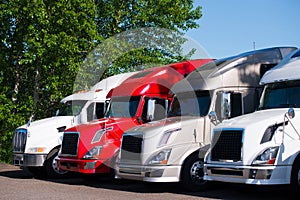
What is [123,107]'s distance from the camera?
14.8 m

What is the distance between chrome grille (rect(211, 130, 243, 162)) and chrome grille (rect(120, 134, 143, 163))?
2.11 metres

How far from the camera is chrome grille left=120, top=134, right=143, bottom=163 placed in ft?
40.5

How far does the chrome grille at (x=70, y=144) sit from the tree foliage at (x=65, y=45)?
9.36 m

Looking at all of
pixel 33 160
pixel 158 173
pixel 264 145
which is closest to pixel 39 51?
pixel 33 160

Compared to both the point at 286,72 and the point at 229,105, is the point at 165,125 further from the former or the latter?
the point at 286,72

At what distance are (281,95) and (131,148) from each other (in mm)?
3821

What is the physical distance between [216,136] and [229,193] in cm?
175

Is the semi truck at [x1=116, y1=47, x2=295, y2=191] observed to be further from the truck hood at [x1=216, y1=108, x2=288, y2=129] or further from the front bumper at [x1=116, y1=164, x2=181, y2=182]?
the truck hood at [x1=216, y1=108, x2=288, y2=129]

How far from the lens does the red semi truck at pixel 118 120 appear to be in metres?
13.8

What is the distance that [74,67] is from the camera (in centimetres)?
2427

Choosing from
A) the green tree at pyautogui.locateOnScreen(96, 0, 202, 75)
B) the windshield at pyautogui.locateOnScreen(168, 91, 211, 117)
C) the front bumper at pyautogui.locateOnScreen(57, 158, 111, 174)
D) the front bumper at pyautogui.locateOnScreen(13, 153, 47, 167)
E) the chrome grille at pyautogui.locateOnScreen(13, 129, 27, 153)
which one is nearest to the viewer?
the windshield at pyautogui.locateOnScreen(168, 91, 211, 117)

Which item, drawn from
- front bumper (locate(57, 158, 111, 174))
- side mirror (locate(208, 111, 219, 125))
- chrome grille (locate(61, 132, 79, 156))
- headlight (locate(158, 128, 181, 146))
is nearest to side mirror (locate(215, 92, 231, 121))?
side mirror (locate(208, 111, 219, 125))

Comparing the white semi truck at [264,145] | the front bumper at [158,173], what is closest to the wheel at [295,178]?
the white semi truck at [264,145]

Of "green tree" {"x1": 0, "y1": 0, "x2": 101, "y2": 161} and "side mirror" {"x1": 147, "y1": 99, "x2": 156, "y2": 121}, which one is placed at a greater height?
"green tree" {"x1": 0, "y1": 0, "x2": 101, "y2": 161}
